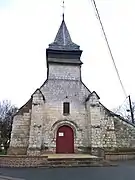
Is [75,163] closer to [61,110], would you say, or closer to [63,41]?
[61,110]

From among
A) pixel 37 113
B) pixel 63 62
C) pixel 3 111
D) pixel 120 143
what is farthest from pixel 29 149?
pixel 3 111

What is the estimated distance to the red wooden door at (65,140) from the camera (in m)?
18.0

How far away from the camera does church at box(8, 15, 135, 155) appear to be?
17344 mm

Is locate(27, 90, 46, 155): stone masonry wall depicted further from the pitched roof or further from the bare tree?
the bare tree

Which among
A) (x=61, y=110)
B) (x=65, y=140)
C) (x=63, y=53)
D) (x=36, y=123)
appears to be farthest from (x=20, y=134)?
(x=63, y=53)

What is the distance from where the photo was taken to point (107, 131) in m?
18.5

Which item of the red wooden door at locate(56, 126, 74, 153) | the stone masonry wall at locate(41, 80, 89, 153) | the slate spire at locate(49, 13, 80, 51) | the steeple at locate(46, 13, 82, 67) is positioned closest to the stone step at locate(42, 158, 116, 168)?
the stone masonry wall at locate(41, 80, 89, 153)

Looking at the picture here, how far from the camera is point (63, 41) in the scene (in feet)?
76.9

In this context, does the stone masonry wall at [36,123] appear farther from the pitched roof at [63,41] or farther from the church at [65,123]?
the pitched roof at [63,41]

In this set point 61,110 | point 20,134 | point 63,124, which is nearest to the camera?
point 20,134

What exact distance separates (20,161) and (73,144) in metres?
7.67

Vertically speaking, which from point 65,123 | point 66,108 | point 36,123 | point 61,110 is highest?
point 66,108

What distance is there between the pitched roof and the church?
94.3 inches

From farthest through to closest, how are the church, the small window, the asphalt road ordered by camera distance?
the small window, the church, the asphalt road
